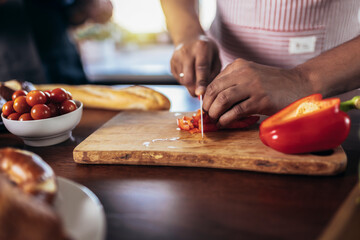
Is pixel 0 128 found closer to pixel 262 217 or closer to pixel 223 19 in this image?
pixel 262 217

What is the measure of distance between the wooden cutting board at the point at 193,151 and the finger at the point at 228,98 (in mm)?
91

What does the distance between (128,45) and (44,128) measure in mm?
3951

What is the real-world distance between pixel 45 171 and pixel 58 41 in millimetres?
2120

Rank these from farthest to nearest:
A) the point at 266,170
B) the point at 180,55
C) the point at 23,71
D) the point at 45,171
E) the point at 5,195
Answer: the point at 23,71 < the point at 180,55 < the point at 266,170 < the point at 45,171 < the point at 5,195

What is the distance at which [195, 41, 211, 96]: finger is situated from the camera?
3.69 ft

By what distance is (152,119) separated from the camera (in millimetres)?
1188

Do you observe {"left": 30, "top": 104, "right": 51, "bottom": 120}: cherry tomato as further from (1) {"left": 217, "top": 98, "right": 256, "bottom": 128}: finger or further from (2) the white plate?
(1) {"left": 217, "top": 98, "right": 256, "bottom": 128}: finger

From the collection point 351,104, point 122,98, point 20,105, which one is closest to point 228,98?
point 351,104

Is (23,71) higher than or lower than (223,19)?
lower

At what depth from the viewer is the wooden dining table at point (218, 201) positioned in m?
0.57

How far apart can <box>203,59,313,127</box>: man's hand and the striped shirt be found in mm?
451

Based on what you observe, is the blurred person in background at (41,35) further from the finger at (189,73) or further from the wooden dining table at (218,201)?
the wooden dining table at (218,201)

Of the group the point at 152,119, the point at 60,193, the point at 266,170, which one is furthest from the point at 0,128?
the point at 266,170

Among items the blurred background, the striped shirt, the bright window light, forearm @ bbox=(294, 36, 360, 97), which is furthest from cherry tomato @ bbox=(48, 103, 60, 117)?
the bright window light
